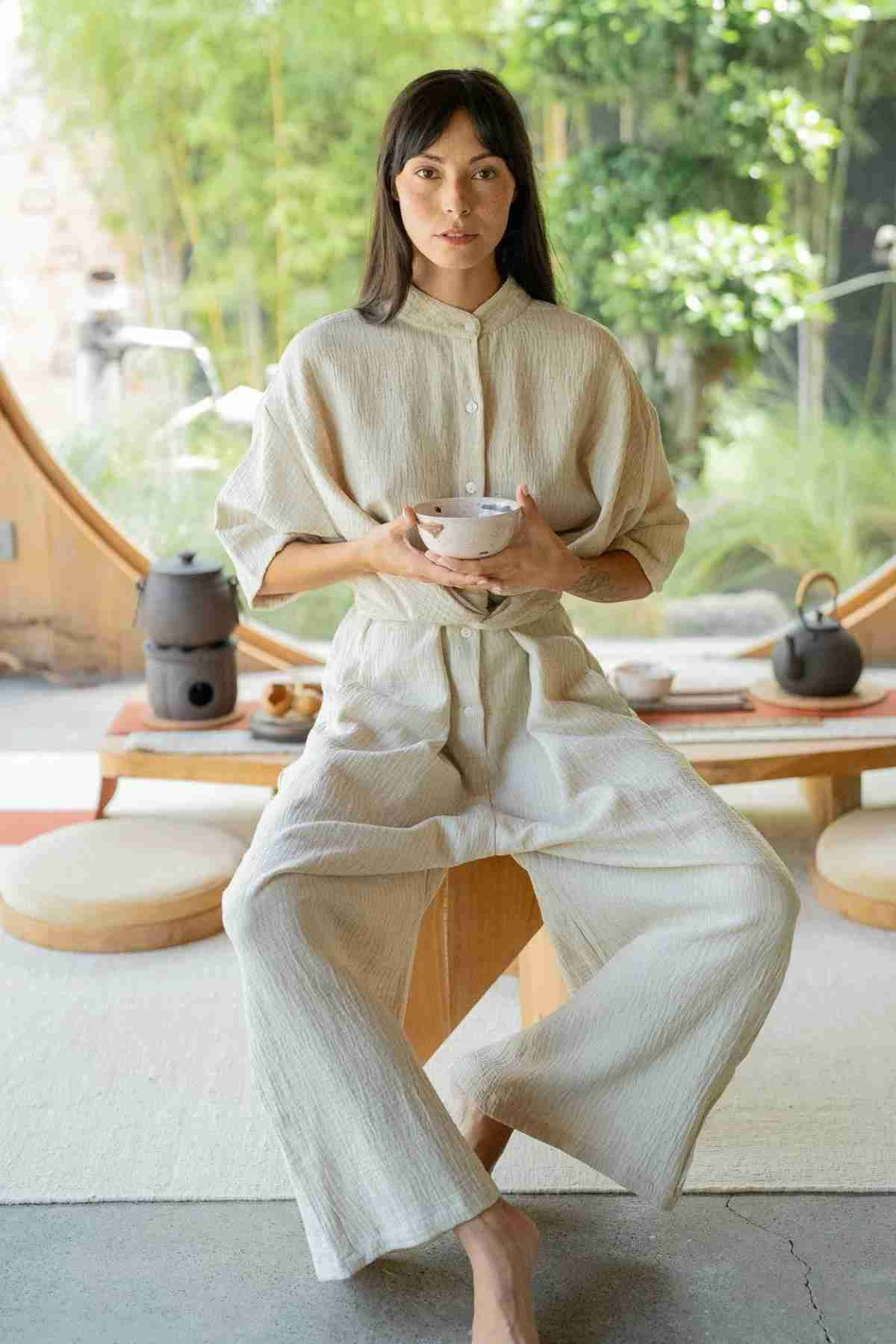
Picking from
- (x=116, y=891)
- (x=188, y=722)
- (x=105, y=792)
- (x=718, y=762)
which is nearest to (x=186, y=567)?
(x=188, y=722)

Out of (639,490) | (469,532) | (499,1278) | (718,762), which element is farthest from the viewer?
(718,762)

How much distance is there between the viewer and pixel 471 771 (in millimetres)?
2133

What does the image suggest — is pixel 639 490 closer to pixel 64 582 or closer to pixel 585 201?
pixel 64 582

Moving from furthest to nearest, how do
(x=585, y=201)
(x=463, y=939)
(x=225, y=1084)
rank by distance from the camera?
(x=585, y=201)
(x=225, y=1084)
(x=463, y=939)

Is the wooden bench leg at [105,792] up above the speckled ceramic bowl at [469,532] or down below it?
below

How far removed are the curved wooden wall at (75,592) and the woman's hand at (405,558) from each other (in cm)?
264

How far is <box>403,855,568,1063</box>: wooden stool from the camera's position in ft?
6.98

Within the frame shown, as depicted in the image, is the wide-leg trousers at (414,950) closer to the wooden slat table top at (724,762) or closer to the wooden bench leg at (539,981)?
the wooden bench leg at (539,981)

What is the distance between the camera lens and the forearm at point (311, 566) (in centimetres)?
211

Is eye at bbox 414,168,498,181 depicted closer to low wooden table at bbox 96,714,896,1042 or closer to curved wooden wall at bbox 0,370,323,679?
low wooden table at bbox 96,714,896,1042

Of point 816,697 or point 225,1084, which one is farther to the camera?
point 816,697

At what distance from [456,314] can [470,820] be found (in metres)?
0.69

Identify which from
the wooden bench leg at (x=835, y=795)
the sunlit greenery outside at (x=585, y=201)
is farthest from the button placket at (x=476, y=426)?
the sunlit greenery outside at (x=585, y=201)

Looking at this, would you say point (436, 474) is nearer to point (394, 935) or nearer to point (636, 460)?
point (636, 460)
